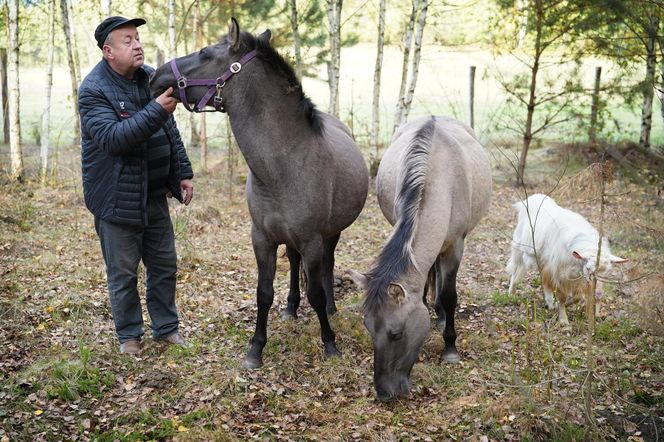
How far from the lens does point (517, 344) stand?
→ 196 inches

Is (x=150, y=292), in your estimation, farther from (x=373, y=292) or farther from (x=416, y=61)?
(x=416, y=61)

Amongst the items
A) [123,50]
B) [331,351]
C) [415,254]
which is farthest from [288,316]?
[123,50]

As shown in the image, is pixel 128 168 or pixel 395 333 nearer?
pixel 395 333

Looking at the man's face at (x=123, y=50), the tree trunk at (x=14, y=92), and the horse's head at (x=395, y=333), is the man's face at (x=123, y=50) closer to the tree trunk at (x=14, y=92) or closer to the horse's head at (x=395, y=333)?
the horse's head at (x=395, y=333)

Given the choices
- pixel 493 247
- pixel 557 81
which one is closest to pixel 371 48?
pixel 557 81

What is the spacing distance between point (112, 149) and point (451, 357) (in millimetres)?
3043

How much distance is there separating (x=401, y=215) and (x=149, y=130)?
1821 mm

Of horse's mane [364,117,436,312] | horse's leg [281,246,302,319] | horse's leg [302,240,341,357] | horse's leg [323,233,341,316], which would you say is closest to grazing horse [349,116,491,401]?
horse's mane [364,117,436,312]

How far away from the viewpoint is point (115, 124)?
13.2 ft

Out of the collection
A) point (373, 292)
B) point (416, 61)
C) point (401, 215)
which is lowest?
point (373, 292)

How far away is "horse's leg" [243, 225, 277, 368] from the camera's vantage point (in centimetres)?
448

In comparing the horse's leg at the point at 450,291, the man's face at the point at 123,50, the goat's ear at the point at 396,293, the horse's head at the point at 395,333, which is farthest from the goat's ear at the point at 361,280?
the man's face at the point at 123,50

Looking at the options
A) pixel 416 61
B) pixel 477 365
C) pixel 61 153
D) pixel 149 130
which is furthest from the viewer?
pixel 61 153

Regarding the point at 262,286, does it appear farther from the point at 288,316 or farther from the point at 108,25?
the point at 108,25
